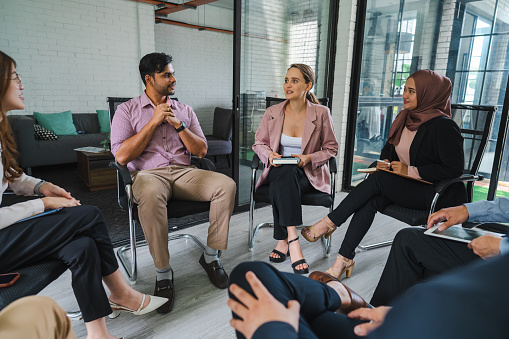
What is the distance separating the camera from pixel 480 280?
51 cm

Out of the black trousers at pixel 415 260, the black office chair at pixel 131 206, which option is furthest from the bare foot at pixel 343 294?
the black office chair at pixel 131 206

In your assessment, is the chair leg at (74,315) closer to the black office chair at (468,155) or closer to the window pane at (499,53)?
the black office chair at (468,155)

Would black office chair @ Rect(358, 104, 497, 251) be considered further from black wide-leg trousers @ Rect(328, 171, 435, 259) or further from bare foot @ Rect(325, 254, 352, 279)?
bare foot @ Rect(325, 254, 352, 279)

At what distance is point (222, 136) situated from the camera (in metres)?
6.01

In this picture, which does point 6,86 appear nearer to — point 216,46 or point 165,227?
point 165,227

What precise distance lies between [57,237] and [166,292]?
70 centimetres

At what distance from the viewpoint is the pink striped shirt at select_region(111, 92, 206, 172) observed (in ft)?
7.16

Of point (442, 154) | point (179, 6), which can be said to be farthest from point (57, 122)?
point (442, 154)

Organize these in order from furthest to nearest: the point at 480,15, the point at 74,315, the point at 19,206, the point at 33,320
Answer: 1. the point at 480,15
2. the point at 74,315
3. the point at 19,206
4. the point at 33,320

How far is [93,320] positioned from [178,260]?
95cm

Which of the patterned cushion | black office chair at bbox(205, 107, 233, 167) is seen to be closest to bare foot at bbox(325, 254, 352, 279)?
black office chair at bbox(205, 107, 233, 167)

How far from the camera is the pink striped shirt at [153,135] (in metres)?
2.18

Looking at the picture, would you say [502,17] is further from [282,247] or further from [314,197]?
[282,247]

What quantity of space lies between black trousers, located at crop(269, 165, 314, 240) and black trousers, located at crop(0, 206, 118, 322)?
1.10 meters
